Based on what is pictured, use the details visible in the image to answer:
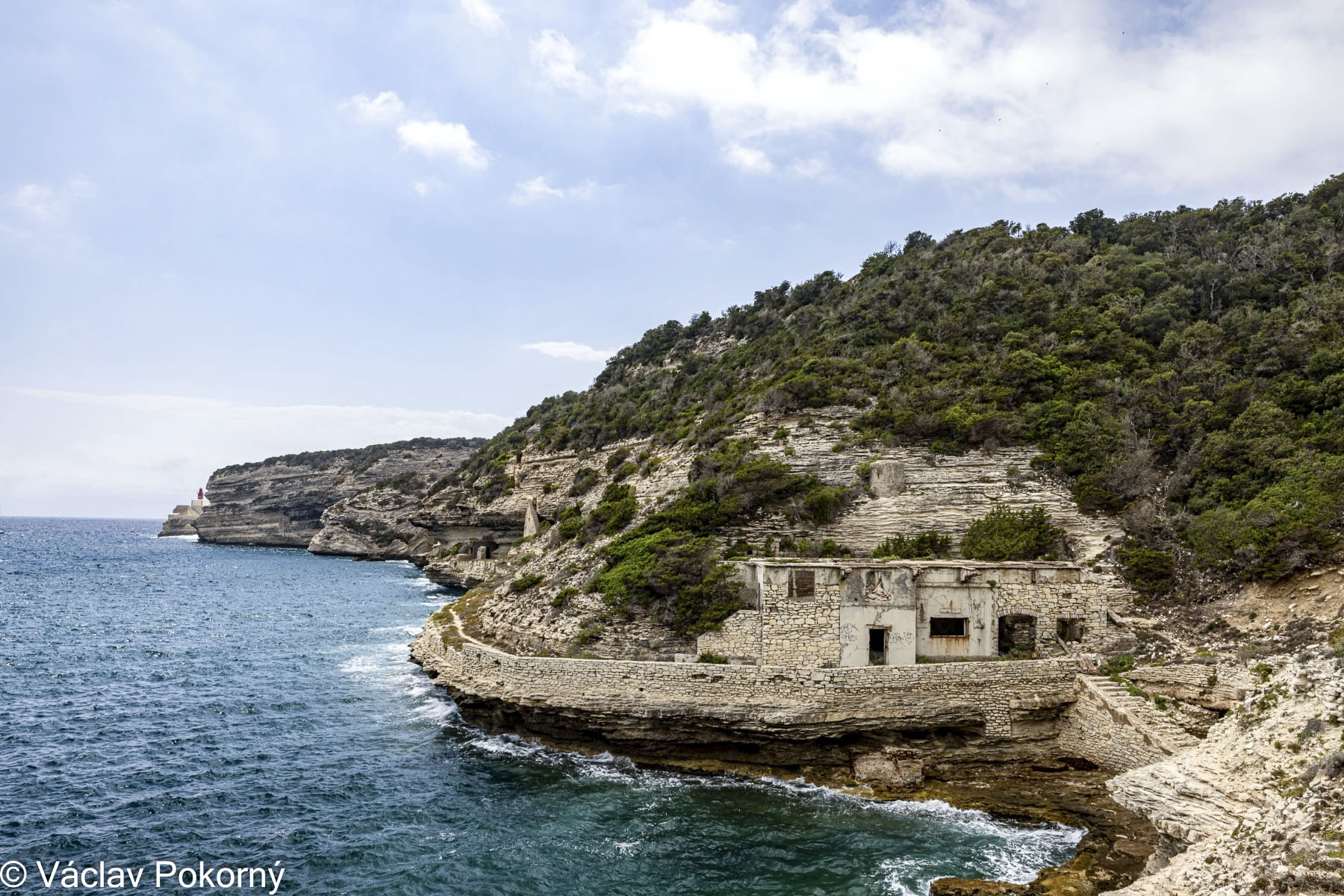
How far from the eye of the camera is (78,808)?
16641 mm

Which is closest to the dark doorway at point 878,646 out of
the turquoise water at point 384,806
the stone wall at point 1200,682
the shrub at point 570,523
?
the turquoise water at point 384,806

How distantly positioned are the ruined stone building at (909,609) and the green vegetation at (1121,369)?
3442mm

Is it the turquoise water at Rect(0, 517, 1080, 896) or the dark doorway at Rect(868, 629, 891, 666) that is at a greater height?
the dark doorway at Rect(868, 629, 891, 666)

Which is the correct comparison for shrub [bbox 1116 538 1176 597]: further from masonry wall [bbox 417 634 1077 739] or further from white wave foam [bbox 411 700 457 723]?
white wave foam [bbox 411 700 457 723]

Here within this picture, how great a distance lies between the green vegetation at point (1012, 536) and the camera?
76.3ft

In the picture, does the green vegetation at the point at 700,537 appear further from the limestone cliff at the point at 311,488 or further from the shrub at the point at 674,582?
the limestone cliff at the point at 311,488

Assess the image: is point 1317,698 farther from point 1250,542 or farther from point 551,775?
point 551,775

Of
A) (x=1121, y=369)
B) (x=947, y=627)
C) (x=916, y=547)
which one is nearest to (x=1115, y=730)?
(x=947, y=627)

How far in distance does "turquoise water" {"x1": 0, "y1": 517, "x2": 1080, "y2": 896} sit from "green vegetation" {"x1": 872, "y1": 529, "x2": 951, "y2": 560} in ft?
31.0

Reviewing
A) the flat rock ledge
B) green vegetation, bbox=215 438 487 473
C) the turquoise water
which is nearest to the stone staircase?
the flat rock ledge

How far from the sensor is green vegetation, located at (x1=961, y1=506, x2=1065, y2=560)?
23.3 metres

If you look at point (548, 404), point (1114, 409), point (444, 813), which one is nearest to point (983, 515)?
point (1114, 409)

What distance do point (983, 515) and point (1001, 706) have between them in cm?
828

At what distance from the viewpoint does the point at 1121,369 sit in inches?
1180
